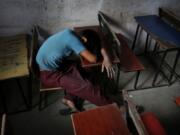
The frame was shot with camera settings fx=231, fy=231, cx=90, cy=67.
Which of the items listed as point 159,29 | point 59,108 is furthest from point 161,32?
point 59,108

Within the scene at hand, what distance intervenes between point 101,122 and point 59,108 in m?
1.28

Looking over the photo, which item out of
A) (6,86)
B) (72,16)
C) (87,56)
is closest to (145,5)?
(72,16)

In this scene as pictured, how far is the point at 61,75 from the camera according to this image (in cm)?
253

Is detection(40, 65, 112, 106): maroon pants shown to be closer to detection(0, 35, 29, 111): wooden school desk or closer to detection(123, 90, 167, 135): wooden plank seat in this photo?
detection(0, 35, 29, 111): wooden school desk

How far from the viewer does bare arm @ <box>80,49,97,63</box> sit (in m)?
2.33

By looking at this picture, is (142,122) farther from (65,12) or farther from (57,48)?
(65,12)

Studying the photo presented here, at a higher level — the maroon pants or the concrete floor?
the maroon pants

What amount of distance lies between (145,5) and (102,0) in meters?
0.68

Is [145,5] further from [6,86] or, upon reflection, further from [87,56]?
[6,86]

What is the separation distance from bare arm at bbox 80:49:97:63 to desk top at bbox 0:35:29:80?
2.05 feet

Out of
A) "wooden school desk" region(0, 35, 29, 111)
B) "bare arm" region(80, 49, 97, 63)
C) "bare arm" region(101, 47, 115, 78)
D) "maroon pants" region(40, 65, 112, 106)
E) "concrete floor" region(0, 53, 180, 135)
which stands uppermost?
"bare arm" region(80, 49, 97, 63)

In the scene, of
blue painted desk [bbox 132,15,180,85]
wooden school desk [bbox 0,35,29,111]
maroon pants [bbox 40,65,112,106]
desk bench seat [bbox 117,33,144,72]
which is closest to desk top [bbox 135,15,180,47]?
blue painted desk [bbox 132,15,180,85]

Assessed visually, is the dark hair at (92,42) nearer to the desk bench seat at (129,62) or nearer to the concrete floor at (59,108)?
the desk bench seat at (129,62)

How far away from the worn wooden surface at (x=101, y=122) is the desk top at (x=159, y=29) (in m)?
1.47
